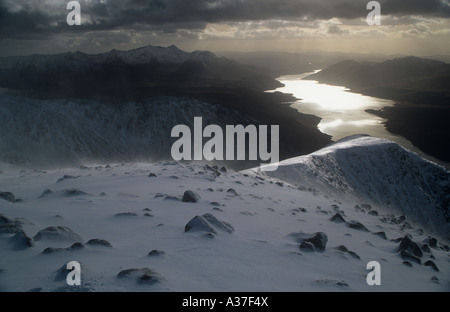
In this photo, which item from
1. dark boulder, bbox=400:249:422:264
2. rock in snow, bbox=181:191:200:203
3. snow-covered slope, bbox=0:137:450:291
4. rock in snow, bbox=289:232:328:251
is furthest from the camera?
rock in snow, bbox=181:191:200:203

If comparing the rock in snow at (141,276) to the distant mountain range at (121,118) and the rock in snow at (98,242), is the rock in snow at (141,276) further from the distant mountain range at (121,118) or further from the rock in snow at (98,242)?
the distant mountain range at (121,118)

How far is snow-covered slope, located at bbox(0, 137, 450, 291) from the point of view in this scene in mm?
6048

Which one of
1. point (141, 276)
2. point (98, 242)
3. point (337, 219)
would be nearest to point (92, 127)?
point (337, 219)

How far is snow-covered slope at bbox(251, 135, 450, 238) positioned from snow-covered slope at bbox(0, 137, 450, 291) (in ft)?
57.8

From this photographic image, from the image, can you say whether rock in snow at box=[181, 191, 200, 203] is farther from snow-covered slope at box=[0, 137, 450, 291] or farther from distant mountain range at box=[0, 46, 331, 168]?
distant mountain range at box=[0, 46, 331, 168]

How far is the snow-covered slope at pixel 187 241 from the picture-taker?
6.05 m

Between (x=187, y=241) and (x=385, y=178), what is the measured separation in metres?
41.9

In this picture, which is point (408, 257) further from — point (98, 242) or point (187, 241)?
point (98, 242)

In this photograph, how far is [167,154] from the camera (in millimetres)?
110375

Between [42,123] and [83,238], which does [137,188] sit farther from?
[42,123]

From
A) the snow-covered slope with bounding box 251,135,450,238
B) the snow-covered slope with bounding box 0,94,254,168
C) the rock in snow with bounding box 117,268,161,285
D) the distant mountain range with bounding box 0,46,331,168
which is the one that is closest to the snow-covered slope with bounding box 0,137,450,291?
the rock in snow with bounding box 117,268,161,285

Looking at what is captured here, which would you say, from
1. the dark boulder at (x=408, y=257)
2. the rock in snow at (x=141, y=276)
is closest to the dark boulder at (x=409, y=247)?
the dark boulder at (x=408, y=257)
